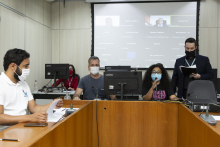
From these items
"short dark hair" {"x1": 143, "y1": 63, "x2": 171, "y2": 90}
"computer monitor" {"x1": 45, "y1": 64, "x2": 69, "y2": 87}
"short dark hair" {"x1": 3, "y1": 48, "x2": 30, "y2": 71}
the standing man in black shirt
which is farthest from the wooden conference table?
"computer monitor" {"x1": 45, "y1": 64, "x2": 69, "y2": 87}

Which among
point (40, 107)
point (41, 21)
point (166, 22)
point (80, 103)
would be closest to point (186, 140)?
point (80, 103)

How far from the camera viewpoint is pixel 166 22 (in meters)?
4.74

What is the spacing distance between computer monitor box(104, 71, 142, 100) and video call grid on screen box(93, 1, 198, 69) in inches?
111

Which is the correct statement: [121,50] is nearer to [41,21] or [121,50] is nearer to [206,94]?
[41,21]

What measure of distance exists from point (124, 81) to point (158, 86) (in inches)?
25.2

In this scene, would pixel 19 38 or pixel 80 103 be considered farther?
pixel 19 38

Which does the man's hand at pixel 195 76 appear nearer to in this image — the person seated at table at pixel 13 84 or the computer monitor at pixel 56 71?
the person seated at table at pixel 13 84

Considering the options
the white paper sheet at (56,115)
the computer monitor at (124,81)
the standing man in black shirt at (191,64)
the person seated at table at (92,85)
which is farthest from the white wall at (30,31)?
the standing man in black shirt at (191,64)

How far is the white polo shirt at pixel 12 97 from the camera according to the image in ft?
5.07

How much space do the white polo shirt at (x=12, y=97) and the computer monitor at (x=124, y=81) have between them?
86 cm

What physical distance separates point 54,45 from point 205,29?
13.0 feet

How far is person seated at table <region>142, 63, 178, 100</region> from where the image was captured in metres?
2.39

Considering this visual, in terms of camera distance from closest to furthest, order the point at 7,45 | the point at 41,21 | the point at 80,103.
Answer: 1. the point at 80,103
2. the point at 7,45
3. the point at 41,21

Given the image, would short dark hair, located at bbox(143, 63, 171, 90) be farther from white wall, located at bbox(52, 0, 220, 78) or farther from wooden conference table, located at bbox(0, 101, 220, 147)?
white wall, located at bbox(52, 0, 220, 78)
